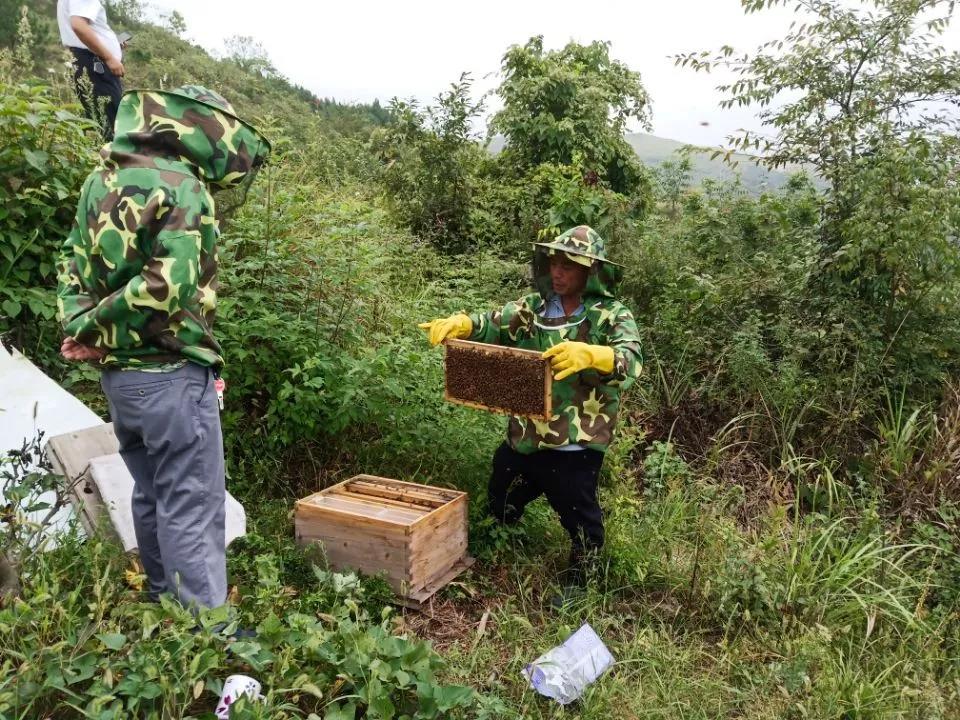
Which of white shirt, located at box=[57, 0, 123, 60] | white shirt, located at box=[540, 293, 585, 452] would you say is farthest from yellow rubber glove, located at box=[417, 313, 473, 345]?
white shirt, located at box=[57, 0, 123, 60]

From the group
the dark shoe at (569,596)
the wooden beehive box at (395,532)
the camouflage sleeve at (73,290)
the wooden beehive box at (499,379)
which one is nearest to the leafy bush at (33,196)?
the camouflage sleeve at (73,290)

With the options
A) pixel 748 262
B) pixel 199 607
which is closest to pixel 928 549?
pixel 748 262

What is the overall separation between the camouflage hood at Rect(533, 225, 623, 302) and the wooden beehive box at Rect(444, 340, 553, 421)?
0.48 metres

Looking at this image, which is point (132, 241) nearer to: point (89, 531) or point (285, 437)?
point (89, 531)

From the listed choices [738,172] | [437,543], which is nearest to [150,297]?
[437,543]

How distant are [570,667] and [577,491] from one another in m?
0.85

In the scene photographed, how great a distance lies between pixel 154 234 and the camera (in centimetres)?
261

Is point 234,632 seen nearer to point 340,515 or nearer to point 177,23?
point 340,515

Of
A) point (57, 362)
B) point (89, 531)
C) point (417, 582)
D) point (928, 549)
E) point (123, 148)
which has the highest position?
point (123, 148)

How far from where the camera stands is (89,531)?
11.4ft

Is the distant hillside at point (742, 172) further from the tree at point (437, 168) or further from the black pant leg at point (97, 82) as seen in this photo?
the black pant leg at point (97, 82)

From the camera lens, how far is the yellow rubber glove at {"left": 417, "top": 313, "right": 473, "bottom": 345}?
3.89m

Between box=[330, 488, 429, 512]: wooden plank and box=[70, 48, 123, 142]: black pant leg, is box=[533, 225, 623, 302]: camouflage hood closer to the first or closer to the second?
box=[330, 488, 429, 512]: wooden plank

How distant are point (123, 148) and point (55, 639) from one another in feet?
5.76
